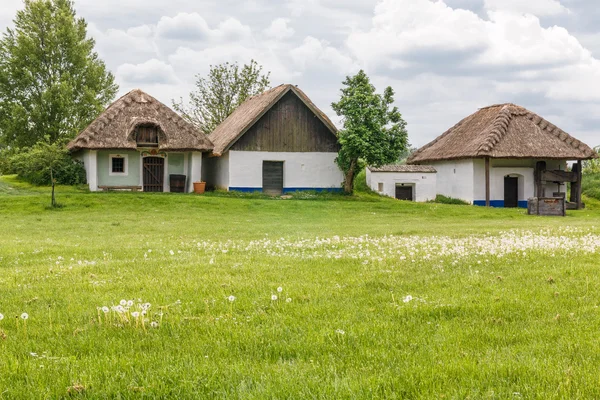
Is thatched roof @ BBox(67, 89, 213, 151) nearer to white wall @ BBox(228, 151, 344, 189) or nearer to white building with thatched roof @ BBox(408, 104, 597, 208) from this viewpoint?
white wall @ BBox(228, 151, 344, 189)

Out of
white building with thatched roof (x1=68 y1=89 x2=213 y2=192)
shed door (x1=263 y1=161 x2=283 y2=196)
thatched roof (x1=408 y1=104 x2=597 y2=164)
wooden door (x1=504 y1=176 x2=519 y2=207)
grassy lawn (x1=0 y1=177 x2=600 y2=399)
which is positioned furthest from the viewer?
wooden door (x1=504 y1=176 x2=519 y2=207)

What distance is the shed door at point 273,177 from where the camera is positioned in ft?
145

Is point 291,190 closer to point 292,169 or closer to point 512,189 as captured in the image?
point 292,169

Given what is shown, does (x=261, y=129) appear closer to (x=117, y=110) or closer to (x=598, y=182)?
(x=117, y=110)

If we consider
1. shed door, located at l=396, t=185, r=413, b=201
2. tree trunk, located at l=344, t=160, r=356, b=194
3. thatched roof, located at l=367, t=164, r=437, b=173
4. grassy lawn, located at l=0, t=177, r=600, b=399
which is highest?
thatched roof, located at l=367, t=164, r=437, b=173

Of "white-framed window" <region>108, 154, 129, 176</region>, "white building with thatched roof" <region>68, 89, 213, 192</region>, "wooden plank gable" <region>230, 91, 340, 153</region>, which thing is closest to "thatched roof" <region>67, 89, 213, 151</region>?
"white building with thatched roof" <region>68, 89, 213, 192</region>

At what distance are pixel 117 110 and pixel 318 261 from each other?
117 ft

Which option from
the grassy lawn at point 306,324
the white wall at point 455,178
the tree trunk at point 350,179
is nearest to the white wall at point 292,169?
the tree trunk at point 350,179

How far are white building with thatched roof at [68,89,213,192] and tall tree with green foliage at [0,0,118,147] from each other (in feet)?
49.6

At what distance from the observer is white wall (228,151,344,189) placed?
43.3 metres

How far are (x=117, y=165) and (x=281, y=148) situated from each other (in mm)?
11807

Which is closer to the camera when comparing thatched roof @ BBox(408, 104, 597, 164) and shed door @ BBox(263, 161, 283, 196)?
thatched roof @ BBox(408, 104, 597, 164)

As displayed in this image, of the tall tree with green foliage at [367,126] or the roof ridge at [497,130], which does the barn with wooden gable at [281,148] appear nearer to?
the tall tree with green foliage at [367,126]

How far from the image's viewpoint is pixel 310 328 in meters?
5.80
